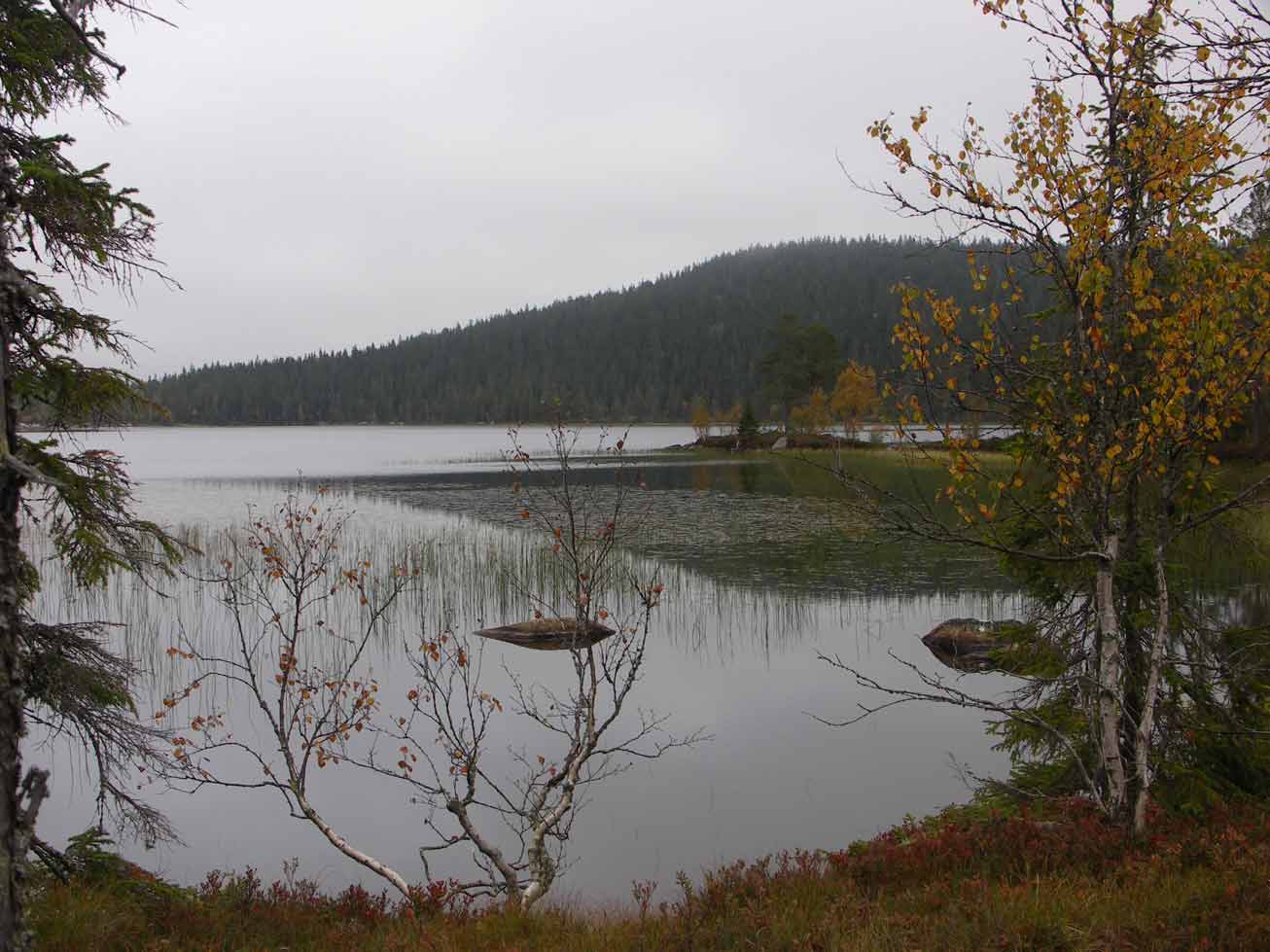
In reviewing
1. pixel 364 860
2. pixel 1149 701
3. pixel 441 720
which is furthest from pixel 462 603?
pixel 1149 701

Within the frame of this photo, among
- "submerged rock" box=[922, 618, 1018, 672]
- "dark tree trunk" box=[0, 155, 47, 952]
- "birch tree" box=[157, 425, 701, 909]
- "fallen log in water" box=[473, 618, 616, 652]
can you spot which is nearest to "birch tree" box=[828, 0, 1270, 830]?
"birch tree" box=[157, 425, 701, 909]

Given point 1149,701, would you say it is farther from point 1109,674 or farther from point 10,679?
point 10,679

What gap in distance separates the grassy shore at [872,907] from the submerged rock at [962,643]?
7.80m

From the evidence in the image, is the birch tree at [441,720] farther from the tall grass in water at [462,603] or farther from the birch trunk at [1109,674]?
the birch trunk at [1109,674]

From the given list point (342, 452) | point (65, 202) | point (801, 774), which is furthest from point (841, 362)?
point (65, 202)

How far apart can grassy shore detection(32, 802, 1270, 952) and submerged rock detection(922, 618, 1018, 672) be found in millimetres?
7801

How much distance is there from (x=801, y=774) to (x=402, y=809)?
5.06 metres

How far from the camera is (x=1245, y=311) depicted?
5.73m

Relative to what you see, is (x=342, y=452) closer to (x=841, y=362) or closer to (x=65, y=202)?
(x=841, y=362)

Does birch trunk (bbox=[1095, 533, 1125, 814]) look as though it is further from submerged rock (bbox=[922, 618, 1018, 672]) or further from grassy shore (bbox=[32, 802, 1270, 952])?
submerged rock (bbox=[922, 618, 1018, 672])

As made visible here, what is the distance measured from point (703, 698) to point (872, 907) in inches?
338

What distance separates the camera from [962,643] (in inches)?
610

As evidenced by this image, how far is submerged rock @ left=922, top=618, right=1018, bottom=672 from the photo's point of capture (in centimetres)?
1465

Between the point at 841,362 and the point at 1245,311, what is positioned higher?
the point at 841,362
